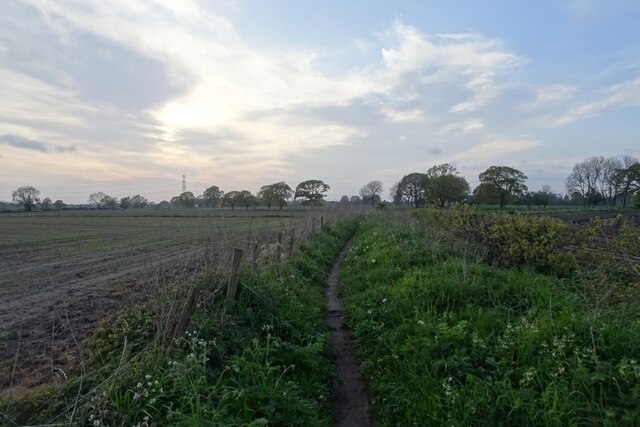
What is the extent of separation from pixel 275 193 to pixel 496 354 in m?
76.5

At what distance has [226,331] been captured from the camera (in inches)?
203

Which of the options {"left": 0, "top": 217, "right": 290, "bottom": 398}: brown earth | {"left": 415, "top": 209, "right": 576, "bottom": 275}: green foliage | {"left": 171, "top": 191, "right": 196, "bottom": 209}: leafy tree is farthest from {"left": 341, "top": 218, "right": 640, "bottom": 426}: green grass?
{"left": 171, "top": 191, "right": 196, "bottom": 209}: leafy tree

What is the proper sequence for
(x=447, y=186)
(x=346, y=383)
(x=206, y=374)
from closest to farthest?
(x=206, y=374), (x=346, y=383), (x=447, y=186)

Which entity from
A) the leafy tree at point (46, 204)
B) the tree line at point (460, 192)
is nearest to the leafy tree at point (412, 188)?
the tree line at point (460, 192)

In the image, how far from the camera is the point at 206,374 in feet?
13.5

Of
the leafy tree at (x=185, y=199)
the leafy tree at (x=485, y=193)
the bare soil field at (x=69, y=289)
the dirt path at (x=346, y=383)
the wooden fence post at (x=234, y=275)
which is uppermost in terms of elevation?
the leafy tree at (x=485, y=193)

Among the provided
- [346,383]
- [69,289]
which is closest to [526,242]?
[346,383]

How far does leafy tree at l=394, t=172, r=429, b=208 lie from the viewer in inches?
3268

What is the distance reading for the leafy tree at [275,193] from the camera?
75281 mm

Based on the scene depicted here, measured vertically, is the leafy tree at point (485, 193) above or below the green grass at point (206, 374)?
above

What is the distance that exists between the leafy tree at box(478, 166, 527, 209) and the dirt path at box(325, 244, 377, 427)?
246 feet

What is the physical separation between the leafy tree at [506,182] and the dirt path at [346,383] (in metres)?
75.1

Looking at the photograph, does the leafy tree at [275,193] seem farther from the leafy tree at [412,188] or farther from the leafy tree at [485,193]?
the leafy tree at [485,193]

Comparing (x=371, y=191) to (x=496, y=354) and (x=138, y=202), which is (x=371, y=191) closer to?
(x=138, y=202)
